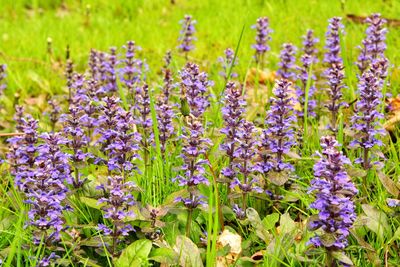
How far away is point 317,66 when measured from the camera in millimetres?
5773

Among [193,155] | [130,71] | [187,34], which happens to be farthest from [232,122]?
[187,34]

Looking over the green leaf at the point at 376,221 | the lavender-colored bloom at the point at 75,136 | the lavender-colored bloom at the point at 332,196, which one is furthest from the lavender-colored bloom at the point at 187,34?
the lavender-colored bloom at the point at 332,196

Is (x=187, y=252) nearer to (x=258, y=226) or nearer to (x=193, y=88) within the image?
(x=258, y=226)

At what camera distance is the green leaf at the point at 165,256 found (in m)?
2.95

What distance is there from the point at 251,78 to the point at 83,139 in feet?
8.19

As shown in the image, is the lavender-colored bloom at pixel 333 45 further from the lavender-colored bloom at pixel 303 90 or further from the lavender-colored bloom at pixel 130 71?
the lavender-colored bloom at pixel 130 71

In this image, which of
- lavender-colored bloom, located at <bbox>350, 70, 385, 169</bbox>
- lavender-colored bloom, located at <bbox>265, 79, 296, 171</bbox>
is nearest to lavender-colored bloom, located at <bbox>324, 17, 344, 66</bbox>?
lavender-colored bloom, located at <bbox>350, 70, 385, 169</bbox>

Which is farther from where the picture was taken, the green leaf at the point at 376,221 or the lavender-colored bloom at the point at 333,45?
the lavender-colored bloom at the point at 333,45

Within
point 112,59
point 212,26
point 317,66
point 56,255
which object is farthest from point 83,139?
point 212,26

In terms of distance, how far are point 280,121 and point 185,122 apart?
1.83 feet

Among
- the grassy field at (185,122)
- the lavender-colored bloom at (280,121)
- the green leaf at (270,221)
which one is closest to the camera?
the grassy field at (185,122)

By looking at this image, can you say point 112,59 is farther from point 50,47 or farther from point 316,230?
point 316,230

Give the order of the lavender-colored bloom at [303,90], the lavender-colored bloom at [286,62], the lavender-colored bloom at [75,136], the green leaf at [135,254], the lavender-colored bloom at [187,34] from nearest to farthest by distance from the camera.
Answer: the green leaf at [135,254] → the lavender-colored bloom at [75,136] → the lavender-colored bloom at [303,90] → the lavender-colored bloom at [286,62] → the lavender-colored bloom at [187,34]

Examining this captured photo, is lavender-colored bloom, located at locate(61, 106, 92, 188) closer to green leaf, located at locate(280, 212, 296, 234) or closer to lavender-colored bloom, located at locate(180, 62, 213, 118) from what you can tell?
lavender-colored bloom, located at locate(180, 62, 213, 118)
